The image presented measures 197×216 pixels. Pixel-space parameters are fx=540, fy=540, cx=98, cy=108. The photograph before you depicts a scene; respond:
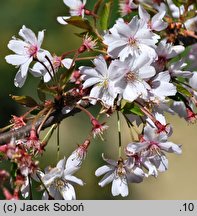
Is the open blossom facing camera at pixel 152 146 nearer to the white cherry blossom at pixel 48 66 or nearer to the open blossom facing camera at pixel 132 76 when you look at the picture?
the open blossom facing camera at pixel 132 76

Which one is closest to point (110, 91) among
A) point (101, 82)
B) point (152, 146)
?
point (101, 82)

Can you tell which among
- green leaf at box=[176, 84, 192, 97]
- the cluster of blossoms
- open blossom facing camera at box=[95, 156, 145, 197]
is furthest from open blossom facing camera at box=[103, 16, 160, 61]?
open blossom facing camera at box=[95, 156, 145, 197]

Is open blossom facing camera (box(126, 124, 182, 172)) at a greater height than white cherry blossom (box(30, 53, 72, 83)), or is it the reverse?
white cherry blossom (box(30, 53, 72, 83))

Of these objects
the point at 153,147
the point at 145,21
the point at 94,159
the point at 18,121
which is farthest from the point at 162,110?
the point at 94,159

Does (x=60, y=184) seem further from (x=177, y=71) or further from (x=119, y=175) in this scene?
(x=177, y=71)

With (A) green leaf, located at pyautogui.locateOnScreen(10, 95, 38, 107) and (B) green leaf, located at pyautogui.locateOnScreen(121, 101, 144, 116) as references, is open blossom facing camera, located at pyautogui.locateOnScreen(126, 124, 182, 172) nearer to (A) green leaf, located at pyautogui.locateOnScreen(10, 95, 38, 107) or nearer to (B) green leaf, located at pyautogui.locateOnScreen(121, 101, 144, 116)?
(B) green leaf, located at pyautogui.locateOnScreen(121, 101, 144, 116)
